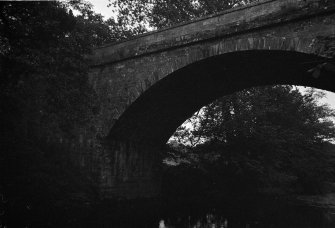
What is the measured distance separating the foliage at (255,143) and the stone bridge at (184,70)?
276 centimetres

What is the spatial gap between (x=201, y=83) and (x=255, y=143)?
231 inches

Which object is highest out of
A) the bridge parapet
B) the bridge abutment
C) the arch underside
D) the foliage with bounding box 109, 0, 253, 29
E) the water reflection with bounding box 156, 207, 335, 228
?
the foliage with bounding box 109, 0, 253, 29

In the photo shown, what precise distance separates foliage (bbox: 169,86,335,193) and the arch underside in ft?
8.98

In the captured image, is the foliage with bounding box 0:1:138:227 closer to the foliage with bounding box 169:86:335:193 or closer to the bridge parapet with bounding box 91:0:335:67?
the bridge parapet with bounding box 91:0:335:67

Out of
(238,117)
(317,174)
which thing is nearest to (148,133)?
(238,117)

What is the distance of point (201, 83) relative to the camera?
440 inches

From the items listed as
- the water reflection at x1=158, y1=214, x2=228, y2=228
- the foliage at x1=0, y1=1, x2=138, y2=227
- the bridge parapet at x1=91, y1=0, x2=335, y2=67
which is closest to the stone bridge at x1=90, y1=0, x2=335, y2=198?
the bridge parapet at x1=91, y1=0, x2=335, y2=67

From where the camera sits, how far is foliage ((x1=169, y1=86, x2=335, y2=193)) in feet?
50.6

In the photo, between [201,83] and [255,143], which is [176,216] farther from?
[255,143]

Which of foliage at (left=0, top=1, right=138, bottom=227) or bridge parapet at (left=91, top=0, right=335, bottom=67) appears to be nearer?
foliage at (left=0, top=1, right=138, bottom=227)

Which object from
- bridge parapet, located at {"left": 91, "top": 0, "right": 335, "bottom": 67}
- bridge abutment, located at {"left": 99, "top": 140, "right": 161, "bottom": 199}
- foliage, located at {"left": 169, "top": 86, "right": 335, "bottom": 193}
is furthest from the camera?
foliage, located at {"left": 169, "top": 86, "right": 335, "bottom": 193}

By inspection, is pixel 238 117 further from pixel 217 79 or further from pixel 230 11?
pixel 230 11

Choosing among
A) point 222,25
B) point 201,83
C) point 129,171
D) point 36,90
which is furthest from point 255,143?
point 36,90

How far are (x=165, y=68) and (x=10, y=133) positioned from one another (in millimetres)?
4636
